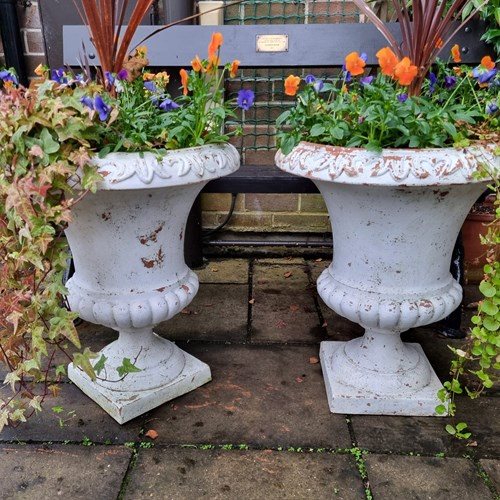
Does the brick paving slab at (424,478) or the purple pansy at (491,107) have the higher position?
the purple pansy at (491,107)

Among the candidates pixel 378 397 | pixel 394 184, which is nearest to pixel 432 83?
pixel 394 184

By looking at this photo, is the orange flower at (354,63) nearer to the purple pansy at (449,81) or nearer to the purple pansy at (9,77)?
the purple pansy at (449,81)

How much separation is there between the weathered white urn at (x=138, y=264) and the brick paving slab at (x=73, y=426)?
27mm

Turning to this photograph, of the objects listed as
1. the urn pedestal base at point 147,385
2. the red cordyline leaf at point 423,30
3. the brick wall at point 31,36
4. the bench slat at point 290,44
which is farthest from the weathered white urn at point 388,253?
the brick wall at point 31,36

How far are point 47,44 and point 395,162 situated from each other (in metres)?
1.83

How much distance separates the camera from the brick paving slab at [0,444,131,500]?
1.17 metres

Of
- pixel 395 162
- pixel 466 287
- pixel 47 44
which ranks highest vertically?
pixel 47 44

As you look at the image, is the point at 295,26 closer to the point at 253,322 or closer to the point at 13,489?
the point at 253,322

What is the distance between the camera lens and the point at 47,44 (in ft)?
7.52

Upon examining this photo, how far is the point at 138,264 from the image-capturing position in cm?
133

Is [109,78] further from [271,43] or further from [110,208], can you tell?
[271,43]

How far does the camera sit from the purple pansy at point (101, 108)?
44.0 inches

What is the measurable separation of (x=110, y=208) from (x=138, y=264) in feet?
0.58

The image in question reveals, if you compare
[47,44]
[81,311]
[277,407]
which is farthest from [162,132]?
[47,44]
